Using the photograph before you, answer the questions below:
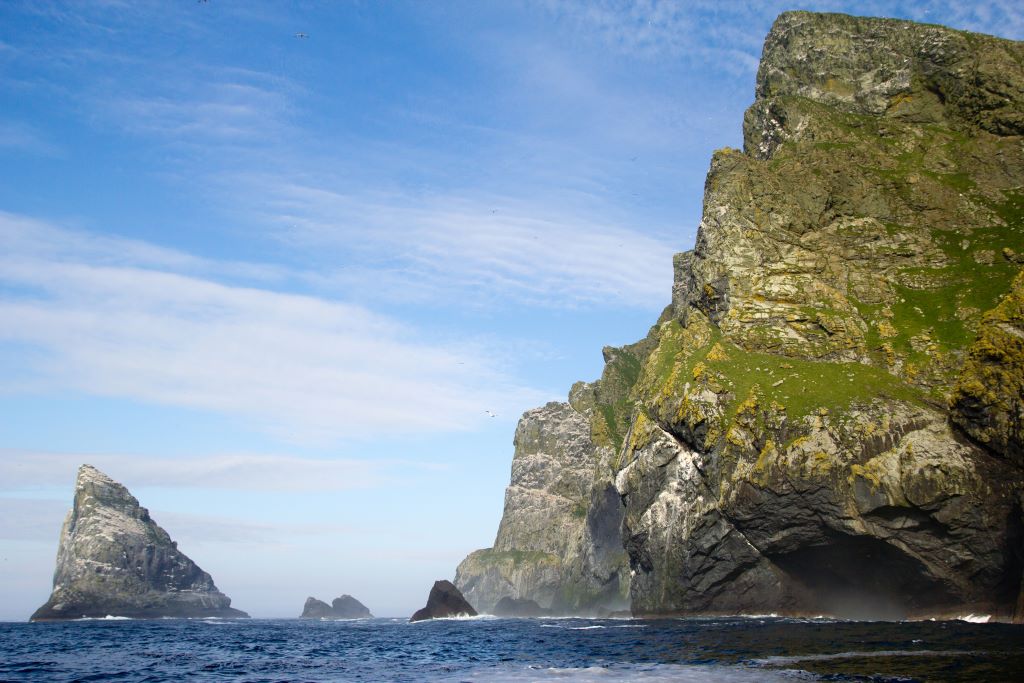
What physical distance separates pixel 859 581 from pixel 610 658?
42.6 metres

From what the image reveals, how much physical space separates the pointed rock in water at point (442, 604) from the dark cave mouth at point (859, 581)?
225ft

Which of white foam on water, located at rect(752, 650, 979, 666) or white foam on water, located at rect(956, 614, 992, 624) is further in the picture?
white foam on water, located at rect(956, 614, 992, 624)

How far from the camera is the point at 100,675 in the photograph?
4003 cm

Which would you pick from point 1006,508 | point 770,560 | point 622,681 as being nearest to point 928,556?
point 1006,508

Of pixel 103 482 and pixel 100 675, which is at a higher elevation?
pixel 103 482

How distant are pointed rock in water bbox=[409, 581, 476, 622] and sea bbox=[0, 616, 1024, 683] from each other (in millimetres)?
68394

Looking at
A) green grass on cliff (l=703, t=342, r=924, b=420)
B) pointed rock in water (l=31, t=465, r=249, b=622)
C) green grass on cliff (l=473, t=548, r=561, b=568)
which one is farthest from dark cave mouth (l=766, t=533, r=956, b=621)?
pointed rock in water (l=31, t=465, r=249, b=622)

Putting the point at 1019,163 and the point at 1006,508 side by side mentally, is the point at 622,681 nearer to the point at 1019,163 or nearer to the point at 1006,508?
the point at 1006,508

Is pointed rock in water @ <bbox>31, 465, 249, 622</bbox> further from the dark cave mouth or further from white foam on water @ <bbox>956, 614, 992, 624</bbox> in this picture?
white foam on water @ <bbox>956, 614, 992, 624</bbox>

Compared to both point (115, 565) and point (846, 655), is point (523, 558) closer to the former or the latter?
point (115, 565)

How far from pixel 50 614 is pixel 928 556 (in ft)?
549

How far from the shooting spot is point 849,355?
82188mm

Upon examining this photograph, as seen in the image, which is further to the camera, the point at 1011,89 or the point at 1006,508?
the point at 1011,89

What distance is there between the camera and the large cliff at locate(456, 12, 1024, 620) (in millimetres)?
64062
